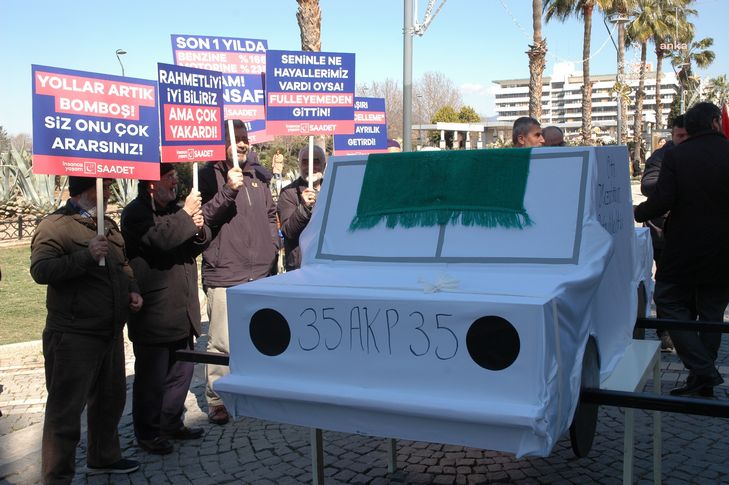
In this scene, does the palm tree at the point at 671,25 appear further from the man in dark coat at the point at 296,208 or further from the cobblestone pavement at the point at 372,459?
the cobblestone pavement at the point at 372,459

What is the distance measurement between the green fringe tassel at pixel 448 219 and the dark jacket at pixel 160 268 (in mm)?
1614

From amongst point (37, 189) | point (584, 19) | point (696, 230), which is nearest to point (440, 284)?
point (696, 230)

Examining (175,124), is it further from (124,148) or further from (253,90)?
(253,90)

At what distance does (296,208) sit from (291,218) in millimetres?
117

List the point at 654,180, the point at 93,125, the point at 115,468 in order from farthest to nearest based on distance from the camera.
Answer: the point at 654,180
the point at 115,468
the point at 93,125

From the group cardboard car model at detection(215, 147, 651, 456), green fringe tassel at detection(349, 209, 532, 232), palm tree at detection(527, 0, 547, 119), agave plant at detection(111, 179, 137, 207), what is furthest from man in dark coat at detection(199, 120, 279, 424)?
palm tree at detection(527, 0, 547, 119)

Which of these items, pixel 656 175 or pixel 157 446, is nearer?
pixel 157 446

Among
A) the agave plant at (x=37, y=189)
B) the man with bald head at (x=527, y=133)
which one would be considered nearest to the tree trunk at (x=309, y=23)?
the man with bald head at (x=527, y=133)

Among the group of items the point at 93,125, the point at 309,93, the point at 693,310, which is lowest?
the point at 693,310

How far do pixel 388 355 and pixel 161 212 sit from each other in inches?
109

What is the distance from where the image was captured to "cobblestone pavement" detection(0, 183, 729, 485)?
4.70m

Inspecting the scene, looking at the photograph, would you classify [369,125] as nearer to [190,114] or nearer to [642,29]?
[190,114]

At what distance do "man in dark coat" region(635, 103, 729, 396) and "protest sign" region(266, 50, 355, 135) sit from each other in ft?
10.8

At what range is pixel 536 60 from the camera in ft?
89.0
